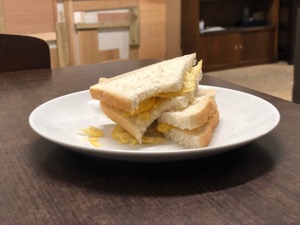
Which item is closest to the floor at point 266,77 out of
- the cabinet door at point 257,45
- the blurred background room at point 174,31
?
the blurred background room at point 174,31

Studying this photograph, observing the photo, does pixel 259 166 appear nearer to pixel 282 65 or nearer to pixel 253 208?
pixel 253 208

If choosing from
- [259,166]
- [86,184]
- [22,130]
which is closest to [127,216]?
[86,184]

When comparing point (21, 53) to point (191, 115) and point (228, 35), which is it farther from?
point (228, 35)

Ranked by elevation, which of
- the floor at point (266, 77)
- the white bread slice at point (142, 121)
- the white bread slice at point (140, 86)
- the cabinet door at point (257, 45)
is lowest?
the floor at point (266, 77)

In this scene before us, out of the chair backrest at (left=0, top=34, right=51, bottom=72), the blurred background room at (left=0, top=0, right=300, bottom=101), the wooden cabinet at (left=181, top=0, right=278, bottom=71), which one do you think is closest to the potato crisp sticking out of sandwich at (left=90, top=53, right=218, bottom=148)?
the chair backrest at (left=0, top=34, right=51, bottom=72)

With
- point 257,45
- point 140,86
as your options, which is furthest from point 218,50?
point 140,86

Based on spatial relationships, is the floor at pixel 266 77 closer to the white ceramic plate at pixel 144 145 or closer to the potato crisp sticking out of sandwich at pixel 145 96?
→ the white ceramic plate at pixel 144 145
